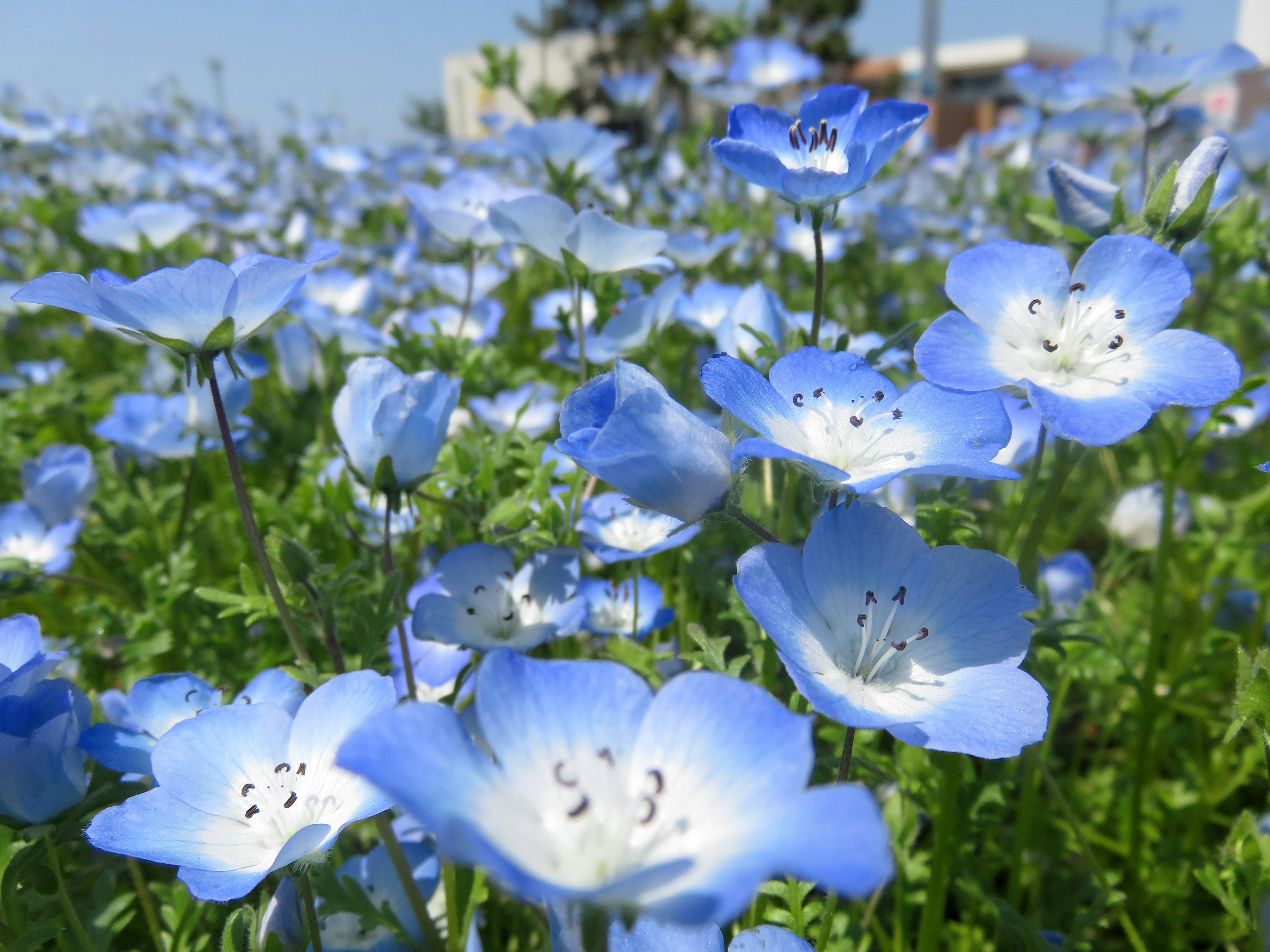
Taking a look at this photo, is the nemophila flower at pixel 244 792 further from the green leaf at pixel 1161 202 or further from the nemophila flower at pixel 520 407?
the green leaf at pixel 1161 202

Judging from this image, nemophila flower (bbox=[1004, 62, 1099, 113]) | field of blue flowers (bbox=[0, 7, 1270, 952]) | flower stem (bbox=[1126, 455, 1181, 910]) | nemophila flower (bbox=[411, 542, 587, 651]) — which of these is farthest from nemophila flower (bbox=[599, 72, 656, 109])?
nemophila flower (bbox=[411, 542, 587, 651])

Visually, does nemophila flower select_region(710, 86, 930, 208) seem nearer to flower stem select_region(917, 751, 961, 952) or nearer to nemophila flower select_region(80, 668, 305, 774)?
flower stem select_region(917, 751, 961, 952)

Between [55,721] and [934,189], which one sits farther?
[934,189]

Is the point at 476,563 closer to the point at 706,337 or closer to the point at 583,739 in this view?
the point at 583,739

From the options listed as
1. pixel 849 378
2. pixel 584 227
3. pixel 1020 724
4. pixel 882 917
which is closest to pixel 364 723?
pixel 1020 724

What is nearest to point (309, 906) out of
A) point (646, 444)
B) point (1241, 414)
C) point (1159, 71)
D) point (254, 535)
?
point (254, 535)
